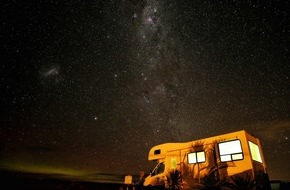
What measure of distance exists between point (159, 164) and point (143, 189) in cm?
331

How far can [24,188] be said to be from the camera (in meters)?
5.33

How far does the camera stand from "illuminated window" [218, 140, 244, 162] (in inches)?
349

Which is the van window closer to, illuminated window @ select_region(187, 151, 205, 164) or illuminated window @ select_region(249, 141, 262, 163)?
illuminated window @ select_region(187, 151, 205, 164)

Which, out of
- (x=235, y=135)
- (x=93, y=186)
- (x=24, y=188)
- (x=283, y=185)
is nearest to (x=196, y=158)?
(x=235, y=135)

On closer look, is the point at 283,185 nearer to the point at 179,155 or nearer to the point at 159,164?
the point at 179,155

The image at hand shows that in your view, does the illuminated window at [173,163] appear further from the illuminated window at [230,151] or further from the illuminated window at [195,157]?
the illuminated window at [230,151]

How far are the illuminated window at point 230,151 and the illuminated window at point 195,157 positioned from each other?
929 mm

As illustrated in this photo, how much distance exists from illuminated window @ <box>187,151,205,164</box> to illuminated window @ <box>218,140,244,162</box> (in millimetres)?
929

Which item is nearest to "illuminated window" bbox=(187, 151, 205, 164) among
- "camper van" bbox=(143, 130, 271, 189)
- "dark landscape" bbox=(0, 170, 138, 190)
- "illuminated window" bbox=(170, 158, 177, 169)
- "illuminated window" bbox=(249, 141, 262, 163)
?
"camper van" bbox=(143, 130, 271, 189)

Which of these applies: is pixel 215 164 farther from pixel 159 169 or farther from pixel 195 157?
pixel 159 169

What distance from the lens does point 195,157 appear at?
1014 cm

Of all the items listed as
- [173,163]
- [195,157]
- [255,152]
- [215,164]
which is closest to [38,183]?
[173,163]

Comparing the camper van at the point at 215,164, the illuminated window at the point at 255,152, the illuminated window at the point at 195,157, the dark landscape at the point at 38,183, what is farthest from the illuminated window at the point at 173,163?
the dark landscape at the point at 38,183

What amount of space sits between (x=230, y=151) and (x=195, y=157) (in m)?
1.79
